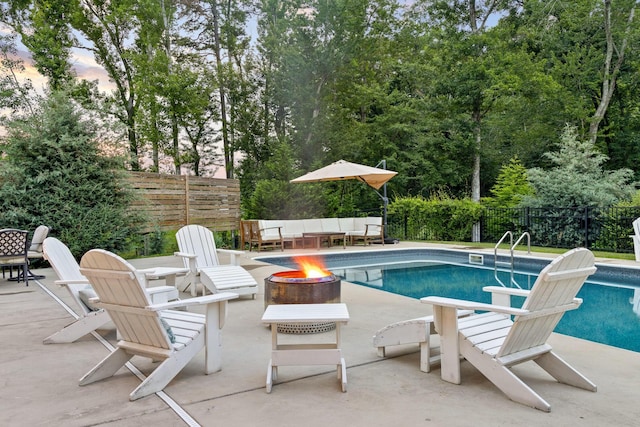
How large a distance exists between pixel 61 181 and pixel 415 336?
7.86m

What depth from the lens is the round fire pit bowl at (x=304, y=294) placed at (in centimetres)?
391

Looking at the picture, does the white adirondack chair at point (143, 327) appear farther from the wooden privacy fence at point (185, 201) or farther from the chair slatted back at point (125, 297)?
the wooden privacy fence at point (185, 201)

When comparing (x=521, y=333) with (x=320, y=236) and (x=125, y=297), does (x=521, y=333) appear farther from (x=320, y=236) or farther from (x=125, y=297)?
(x=320, y=236)

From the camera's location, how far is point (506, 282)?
7613mm

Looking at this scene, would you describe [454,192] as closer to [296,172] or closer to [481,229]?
[481,229]

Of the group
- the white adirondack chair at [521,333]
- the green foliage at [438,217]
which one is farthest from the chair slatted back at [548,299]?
the green foliage at [438,217]

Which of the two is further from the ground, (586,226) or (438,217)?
(438,217)

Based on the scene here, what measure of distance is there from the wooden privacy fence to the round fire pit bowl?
6671 millimetres

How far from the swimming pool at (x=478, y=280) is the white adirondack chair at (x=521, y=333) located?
2.12 meters

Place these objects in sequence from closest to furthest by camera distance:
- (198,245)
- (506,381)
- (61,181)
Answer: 1. (506,381)
2. (198,245)
3. (61,181)

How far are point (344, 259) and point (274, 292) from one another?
21.0 ft

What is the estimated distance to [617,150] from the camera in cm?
1752

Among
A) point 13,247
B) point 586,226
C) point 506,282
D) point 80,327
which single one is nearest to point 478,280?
point 506,282

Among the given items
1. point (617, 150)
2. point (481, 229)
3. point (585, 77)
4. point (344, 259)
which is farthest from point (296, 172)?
point (617, 150)
